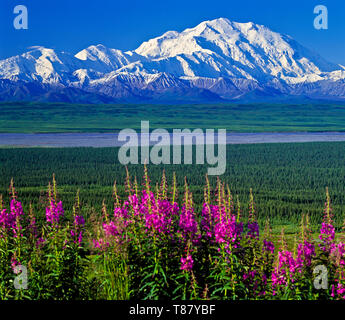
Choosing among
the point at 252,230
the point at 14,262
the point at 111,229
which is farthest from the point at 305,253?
the point at 14,262

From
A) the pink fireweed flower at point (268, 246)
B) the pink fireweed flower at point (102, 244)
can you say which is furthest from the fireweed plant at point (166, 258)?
the pink fireweed flower at point (268, 246)

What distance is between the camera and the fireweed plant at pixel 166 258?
7.53m

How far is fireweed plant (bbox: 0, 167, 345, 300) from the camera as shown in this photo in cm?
753

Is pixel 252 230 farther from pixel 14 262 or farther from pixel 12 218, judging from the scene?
pixel 12 218

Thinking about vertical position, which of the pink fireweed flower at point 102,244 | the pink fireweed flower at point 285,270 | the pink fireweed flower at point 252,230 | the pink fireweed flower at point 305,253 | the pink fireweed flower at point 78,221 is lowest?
the pink fireweed flower at point 285,270

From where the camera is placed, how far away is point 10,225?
8.16 metres

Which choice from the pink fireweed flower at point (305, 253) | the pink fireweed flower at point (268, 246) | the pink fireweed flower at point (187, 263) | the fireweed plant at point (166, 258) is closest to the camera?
the pink fireweed flower at point (187, 263)

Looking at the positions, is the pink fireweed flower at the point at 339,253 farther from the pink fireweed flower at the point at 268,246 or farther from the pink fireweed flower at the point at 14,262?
the pink fireweed flower at the point at 14,262

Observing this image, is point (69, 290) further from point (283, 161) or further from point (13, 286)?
point (283, 161)

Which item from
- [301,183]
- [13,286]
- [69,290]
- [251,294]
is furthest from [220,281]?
[301,183]

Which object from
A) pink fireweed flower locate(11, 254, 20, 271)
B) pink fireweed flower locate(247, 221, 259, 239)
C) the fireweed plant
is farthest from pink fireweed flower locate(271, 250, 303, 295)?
pink fireweed flower locate(11, 254, 20, 271)

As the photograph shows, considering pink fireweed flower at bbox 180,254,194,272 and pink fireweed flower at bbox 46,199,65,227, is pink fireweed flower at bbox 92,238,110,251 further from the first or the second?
A: pink fireweed flower at bbox 180,254,194,272

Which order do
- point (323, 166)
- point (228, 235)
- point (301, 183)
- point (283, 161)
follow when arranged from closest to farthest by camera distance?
point (228, 235)
point (301, 183)
point (323, 166)
point (283, 161)

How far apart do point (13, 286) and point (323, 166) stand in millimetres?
39816
